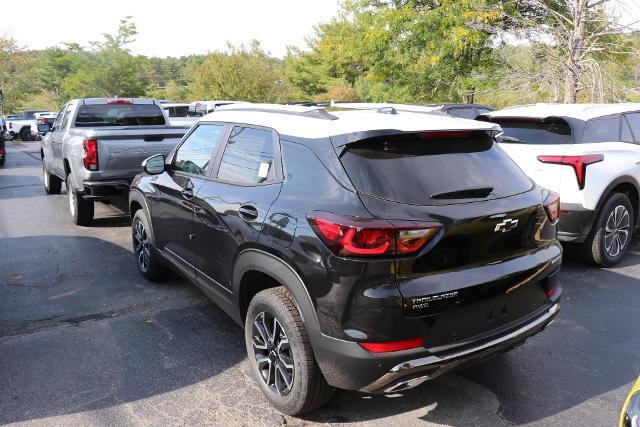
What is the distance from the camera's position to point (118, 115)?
8664 millimetres

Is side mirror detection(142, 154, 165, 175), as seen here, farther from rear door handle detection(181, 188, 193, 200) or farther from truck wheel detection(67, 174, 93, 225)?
truck wheel detection(67, 174, 93, 225)

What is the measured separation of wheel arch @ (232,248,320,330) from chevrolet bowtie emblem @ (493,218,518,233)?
1.08 meters

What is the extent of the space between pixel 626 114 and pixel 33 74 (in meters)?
56.9

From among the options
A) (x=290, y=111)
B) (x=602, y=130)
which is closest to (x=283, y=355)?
(x=290, y=111)

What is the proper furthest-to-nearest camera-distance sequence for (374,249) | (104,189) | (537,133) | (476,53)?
(476,53) → (104,189) → (537,133) → (374,249)

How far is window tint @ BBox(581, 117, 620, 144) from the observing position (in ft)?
17.7

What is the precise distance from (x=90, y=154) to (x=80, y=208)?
1071 millimetres

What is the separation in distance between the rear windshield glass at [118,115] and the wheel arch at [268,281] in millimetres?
6232

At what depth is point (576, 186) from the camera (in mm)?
5148

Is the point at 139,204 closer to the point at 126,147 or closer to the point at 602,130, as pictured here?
the point at 126,147

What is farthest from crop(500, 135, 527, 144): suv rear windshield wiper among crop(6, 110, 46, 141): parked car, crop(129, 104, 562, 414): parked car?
crop(6, 110, 46, 141): parked car

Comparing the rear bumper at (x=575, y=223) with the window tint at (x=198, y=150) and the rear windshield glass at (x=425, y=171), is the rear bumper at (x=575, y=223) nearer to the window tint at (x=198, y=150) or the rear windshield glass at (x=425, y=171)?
the rear windshield glass at (x=425, y=171)

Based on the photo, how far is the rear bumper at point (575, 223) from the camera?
17.2 feet

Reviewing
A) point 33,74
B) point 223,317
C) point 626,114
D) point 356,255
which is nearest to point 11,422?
point 223,317
